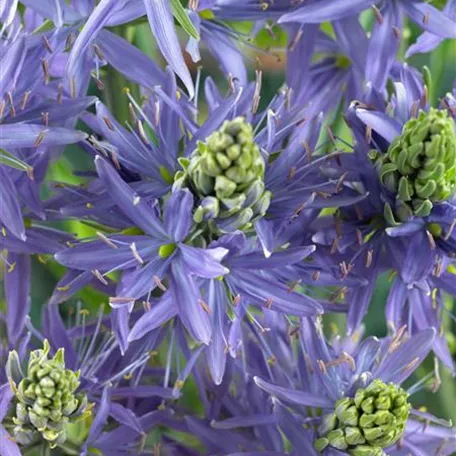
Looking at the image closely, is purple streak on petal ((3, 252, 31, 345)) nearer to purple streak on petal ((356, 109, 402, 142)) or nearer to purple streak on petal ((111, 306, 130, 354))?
purple streak on petal ((111, 306, 130, 354))

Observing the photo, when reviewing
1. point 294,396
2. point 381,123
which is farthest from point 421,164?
point 294,396

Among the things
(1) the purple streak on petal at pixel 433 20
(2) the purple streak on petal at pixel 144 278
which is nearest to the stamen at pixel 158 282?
(2) the purple streak on petal at pixel 144 278

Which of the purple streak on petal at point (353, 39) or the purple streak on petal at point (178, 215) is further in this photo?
the purple streak on petal at point (353, 39)

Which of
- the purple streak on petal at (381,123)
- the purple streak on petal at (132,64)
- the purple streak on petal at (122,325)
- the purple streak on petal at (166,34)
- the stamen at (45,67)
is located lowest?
the purple streak on petal at (122,325)

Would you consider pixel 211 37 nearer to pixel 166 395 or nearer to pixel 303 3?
pixel 303 3

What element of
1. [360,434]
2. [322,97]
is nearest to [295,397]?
[360,434]

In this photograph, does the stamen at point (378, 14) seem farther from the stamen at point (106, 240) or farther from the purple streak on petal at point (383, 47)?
the stamen at point (106, 240)

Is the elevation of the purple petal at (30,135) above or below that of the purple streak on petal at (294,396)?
above

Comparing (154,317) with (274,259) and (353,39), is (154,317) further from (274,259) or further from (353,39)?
(353,39)
